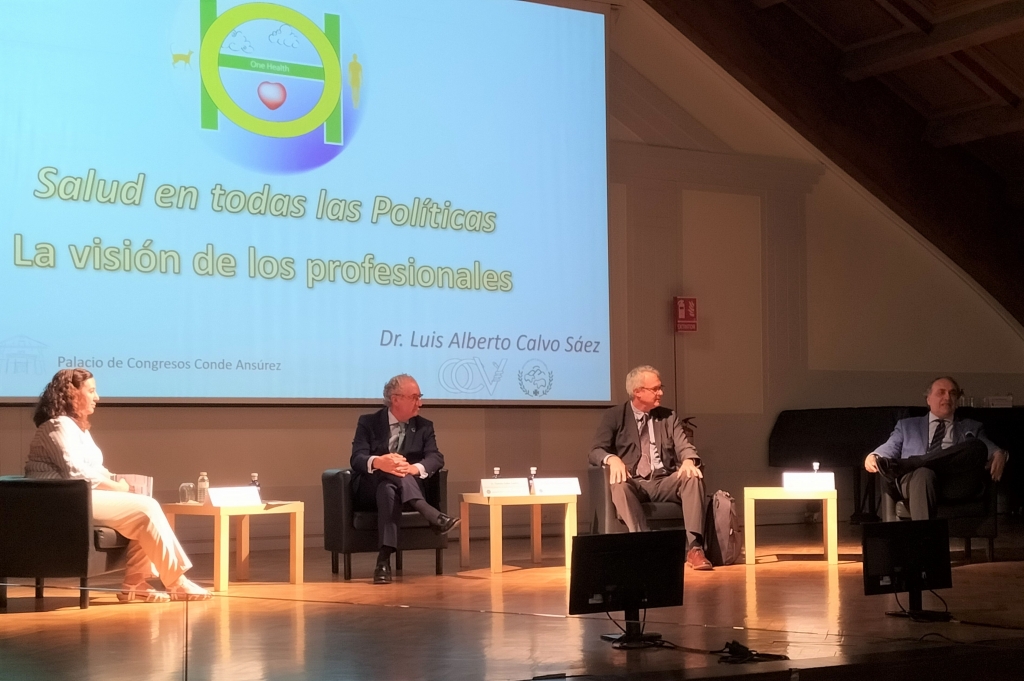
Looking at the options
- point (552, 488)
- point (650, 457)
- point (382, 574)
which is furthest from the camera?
point (650, 457)

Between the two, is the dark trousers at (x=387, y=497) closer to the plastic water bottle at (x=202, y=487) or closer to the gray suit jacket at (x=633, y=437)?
the plastic water bottle at (x=202, y=487)

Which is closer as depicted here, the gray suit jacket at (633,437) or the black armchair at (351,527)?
the black armchair at (351,527)

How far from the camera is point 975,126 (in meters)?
8.91

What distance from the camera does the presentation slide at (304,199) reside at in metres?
6.10

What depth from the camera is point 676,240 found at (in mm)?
8555

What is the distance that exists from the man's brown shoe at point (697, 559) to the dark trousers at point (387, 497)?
135 cm

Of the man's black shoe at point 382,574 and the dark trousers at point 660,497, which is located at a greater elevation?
the dark trousers at point 660,497

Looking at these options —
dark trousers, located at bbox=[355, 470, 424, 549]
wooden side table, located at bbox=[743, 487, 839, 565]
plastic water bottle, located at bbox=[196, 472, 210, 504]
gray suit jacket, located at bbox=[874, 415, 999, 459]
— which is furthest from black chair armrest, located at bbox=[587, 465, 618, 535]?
plastic water bottle, located at bbox=[196, 472, 210, 504]

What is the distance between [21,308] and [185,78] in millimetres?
1525

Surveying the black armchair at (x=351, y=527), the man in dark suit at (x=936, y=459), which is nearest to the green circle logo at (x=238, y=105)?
the black armchair at (x=351, y=527)

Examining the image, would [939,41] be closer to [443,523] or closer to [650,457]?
[650,457]

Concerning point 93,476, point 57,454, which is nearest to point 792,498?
Answer: point 93,476

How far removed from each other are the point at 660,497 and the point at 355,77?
10.1 feet

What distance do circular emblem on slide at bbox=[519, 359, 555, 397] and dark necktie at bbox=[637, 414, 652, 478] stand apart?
1473mm
